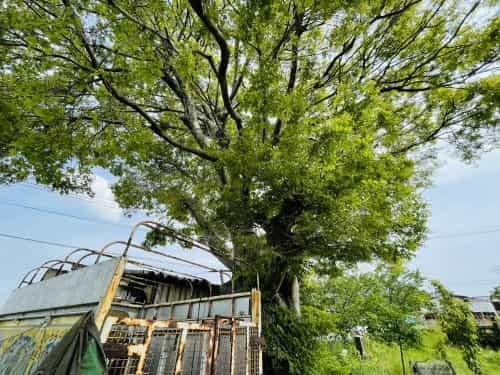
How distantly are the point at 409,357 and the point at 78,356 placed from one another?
15546 millimetres

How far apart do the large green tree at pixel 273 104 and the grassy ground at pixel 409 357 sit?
5369mm

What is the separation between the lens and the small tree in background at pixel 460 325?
27.3 ft

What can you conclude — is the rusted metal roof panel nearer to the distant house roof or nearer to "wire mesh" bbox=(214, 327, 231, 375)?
"wire mesh" bbox=(214, 327, 231, 375)

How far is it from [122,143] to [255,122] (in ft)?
13.4

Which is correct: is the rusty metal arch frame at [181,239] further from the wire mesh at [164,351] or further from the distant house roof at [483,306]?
the distant house roof at [483,306]

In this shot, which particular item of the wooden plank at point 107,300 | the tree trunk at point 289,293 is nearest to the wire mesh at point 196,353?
the wooden plank at point 107,300

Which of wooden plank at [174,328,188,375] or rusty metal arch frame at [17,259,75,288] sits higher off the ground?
rusty metal arch frame at [17,259,75,288]

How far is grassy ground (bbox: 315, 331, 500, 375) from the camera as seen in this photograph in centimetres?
925

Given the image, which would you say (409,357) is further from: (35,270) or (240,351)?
(35,270)

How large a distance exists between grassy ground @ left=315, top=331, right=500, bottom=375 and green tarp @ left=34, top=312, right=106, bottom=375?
7.61m

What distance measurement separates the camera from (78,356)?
8.05ft

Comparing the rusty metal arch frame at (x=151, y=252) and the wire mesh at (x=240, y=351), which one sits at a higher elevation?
the rusty metal arch frame at (x=151, y=252)

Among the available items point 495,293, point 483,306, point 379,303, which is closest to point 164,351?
point 379,303

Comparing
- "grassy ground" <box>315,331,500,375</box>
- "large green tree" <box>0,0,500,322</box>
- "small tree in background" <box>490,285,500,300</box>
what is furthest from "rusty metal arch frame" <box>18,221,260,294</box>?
"small tree in background" <box>490,285,500,300</box>
